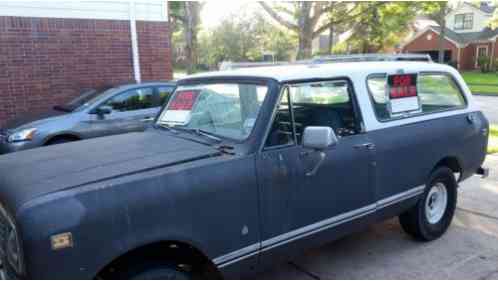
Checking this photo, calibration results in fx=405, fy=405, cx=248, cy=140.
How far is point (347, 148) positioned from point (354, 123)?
0.28 meters

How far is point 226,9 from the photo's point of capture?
41562 millimetres

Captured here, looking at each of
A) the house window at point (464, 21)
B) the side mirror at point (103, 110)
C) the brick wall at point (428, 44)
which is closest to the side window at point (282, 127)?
the side mirror at point (103, 110)

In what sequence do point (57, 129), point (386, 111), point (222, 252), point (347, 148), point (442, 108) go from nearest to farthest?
point (222, 252) < point (347, 148) < point (386, 111) < point (442, 108) < point (57, 129)

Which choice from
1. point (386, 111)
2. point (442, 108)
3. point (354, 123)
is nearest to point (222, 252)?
point (354, 123)

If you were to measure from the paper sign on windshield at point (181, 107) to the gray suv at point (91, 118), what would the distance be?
7.70 ft

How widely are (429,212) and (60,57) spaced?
774 cm

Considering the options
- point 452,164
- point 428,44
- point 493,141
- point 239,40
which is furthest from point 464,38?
point 452,164

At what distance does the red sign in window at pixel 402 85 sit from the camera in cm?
378

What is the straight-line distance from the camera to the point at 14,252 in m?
2.16

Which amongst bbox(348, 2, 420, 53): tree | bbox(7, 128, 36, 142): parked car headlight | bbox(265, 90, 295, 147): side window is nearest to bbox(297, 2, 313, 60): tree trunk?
bbox(348, 2, 420, 53): tree

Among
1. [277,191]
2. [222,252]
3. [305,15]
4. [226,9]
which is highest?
[226,9]

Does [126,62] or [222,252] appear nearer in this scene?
[222,252]

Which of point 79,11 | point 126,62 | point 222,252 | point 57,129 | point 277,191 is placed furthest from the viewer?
point 126,62

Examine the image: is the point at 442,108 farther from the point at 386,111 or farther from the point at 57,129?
the point at 57,129
